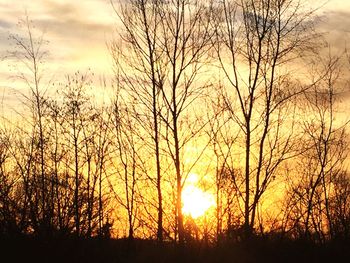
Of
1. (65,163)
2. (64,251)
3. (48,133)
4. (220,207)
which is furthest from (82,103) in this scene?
(64,251)

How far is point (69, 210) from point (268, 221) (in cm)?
1004

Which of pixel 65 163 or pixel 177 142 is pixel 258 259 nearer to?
pixel 177 142

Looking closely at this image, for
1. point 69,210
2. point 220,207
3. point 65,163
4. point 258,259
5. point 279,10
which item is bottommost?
point 258,259

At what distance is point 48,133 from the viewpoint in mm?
24953

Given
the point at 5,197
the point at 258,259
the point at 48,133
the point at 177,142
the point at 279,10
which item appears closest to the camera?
the point at 5,197

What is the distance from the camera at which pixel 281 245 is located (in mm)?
16688

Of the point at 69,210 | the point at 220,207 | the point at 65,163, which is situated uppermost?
the point at 65,163

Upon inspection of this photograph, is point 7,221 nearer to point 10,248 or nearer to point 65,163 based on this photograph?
point 10,248

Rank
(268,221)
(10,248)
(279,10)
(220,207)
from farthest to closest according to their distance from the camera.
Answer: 1. (220,207)
2. (268,221)
3. (279,10)
4. (10,248)

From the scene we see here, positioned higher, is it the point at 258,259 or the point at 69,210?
the point at 69,210

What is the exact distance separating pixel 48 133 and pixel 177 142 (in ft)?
27.4

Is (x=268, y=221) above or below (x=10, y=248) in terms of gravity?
above

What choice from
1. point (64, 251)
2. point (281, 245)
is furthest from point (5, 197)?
point (281, 245)

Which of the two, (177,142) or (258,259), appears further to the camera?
(177,142)
